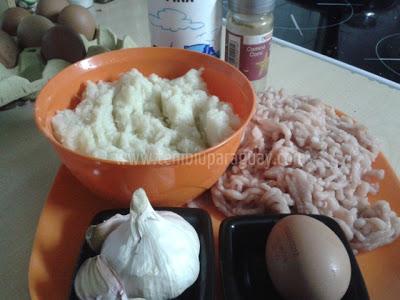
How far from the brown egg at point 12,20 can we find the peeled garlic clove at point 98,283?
3.13 ft

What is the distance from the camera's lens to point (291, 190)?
2.31 feet

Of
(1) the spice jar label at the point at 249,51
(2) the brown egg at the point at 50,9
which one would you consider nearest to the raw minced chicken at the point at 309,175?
(1) the spice jar label at the point at 249,51

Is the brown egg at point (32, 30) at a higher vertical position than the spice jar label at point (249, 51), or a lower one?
lower

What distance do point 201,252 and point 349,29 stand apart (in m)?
1.13

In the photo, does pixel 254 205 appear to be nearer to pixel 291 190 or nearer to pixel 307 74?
pixel 291 190

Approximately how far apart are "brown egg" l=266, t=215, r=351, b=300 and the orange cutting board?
0.10m

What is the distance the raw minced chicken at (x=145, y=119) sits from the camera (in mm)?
687

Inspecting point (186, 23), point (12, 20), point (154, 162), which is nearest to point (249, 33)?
point (186, 23)

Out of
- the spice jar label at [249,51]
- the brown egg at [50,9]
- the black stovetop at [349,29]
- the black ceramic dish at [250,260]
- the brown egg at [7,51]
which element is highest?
the spice jar label at [249,51]

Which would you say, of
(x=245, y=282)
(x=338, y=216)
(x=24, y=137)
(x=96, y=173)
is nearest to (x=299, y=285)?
(x=245, y=282)

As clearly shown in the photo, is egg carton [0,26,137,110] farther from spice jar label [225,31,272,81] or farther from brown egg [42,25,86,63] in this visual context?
spice jar label [225,31,272,81]

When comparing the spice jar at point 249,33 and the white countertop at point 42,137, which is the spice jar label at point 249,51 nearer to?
the spice jar at point 249,33

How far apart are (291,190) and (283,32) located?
883 mm

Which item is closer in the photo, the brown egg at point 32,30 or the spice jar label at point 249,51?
the spice jar label at point 249,51
